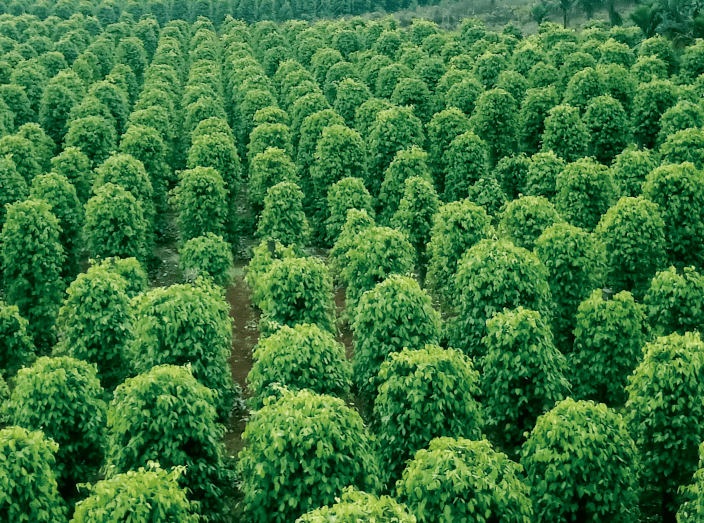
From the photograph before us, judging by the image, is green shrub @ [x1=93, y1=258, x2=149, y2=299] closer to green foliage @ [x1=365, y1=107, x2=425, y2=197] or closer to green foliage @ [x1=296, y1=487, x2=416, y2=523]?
green foliage @ [x1=296, y1=487, x2=416, y2=523]

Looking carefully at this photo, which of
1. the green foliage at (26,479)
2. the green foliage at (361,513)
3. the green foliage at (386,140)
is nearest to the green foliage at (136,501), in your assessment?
the green foliage at (26,479)

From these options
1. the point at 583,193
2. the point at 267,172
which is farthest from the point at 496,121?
the point at 267,172

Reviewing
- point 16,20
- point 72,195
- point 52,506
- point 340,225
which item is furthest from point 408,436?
point 16,20

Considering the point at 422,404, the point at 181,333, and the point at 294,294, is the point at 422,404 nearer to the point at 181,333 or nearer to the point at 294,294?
the point at 294,294

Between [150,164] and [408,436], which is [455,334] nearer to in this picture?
[408,436]

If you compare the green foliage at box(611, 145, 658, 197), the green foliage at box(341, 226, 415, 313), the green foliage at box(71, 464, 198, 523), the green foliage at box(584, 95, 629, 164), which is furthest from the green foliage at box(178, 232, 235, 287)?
the green foliage at box(584, 95, 629, 164)
